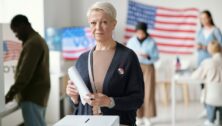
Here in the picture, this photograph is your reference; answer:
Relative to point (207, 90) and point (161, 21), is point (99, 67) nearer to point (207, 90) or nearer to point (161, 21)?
point (207, 90)

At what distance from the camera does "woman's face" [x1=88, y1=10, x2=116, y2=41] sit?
185cm

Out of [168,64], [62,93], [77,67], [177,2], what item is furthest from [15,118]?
[177,2]

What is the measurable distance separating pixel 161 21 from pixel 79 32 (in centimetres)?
164

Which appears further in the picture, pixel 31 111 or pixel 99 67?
pixel 31 111

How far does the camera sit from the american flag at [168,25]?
7.01 m

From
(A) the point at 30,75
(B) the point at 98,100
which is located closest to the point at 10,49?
(A) the point at 30,75

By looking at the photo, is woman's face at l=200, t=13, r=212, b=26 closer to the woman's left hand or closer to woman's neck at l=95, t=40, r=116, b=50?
woman's neck at l=95, t=40, r=116, b=50

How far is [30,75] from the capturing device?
3.27m

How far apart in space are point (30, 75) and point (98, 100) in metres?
1.63

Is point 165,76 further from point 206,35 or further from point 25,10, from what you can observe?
point 25,10

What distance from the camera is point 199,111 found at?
20.1ft

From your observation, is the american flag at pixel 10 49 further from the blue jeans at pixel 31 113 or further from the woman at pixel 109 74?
the woman at pixel 109 74

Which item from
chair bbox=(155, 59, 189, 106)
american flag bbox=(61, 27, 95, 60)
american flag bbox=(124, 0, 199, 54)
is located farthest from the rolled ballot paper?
american flag bbox=(124, 0, 199, 54)

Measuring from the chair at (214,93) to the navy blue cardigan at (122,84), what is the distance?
9.85 ft
